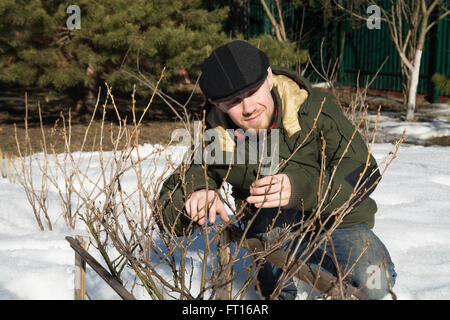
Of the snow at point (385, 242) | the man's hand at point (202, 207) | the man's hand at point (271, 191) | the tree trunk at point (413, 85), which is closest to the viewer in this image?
the man's hand at point (271, 191)

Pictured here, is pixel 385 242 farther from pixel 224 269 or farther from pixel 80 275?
pixel 80 275

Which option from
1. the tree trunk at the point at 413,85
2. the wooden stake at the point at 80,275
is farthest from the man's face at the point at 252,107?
the tree trunk at the point at 413,85

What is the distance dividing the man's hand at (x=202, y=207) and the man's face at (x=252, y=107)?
1.02 feet

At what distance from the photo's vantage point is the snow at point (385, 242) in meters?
2.55

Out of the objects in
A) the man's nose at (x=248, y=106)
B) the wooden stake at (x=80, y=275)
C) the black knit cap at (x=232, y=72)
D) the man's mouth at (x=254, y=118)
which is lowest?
the wooden stake at (x=80, y=275)

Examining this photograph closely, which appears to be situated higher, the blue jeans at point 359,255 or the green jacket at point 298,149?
the green jacket at point 298,149

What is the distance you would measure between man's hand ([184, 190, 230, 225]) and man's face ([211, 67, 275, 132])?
0.31m

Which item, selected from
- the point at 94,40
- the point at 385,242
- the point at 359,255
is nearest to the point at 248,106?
the point at 359,255

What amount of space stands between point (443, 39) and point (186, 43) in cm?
558

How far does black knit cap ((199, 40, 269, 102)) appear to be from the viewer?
1.86 meters

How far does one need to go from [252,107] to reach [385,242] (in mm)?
1685

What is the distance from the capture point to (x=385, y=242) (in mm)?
3188

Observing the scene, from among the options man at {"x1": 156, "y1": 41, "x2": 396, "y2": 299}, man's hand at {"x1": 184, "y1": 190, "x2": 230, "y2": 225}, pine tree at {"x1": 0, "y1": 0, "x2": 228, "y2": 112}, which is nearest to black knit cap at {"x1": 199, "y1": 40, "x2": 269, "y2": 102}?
man at {"x1": 156, "y1": 41, "x2": 396, "y2": 299}

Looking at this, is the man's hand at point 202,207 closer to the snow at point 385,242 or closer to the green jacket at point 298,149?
the green jacket at point 298,149
